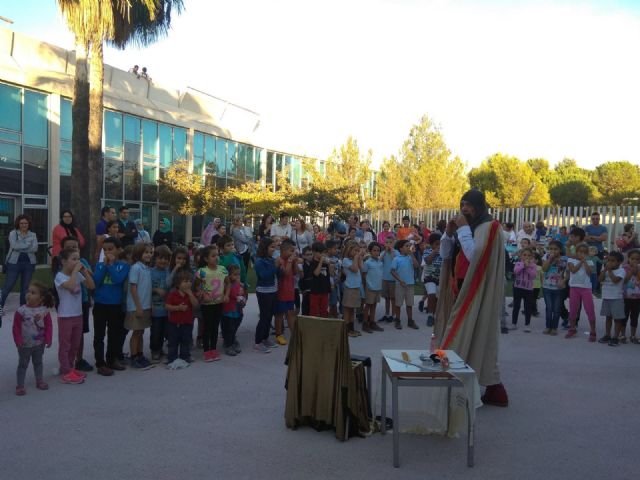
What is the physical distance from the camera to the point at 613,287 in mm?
8258

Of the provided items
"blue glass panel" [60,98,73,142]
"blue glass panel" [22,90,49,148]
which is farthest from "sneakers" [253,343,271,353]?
"blue glass panel" [60,98,73,142]

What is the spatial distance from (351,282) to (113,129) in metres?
15.3

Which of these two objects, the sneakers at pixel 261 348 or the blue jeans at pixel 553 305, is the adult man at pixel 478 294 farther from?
the blue jeans at pixel 553 305

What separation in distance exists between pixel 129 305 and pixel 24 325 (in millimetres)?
1243

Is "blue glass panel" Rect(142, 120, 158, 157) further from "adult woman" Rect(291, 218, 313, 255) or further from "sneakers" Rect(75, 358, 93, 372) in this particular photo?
"sneakers" Rect(75, 358, 93, 372)

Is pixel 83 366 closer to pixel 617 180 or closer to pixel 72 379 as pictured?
pixel 72 379

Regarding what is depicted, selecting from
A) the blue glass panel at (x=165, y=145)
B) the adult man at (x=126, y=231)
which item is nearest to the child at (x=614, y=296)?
the adult man at (x=126, y=231)

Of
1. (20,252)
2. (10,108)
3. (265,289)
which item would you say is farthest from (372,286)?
(10,108)

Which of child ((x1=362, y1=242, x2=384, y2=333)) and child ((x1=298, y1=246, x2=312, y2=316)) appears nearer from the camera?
child ((x1=298, y1=246, x2=312, y2=316))

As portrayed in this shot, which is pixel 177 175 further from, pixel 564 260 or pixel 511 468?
pixel 511 468

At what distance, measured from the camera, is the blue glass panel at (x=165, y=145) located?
75.6ft

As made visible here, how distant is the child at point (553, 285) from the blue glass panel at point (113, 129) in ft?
54.9

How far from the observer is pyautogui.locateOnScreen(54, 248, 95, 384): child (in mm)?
5824

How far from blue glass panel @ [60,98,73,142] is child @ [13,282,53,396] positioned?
15.0 metres
